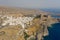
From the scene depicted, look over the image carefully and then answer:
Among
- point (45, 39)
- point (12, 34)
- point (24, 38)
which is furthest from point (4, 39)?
point (45, 39)

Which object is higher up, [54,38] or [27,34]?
[27,34]

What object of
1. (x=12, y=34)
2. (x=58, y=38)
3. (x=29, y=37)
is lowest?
(x=58, y=38)

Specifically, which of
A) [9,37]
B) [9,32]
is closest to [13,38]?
[9,37]

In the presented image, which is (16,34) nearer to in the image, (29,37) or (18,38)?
(18,38)

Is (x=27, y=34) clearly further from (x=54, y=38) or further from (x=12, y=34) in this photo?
(x=54, y=38)

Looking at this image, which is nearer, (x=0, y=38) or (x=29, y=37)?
(x=0, y=38)

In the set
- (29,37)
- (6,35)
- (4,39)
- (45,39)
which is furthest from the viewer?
(45,39)

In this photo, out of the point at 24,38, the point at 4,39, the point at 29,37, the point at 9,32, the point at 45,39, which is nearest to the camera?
the point at 4,39

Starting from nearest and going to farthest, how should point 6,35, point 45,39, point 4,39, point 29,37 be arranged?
point 4,39
point 6,35
point 29,37
point 45,39

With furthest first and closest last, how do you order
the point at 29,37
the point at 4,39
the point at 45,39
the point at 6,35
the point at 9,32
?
the point at 45,39 < the point at 29,37 < the point at 9,32 < the point at 6,35 < the point at 4,39
